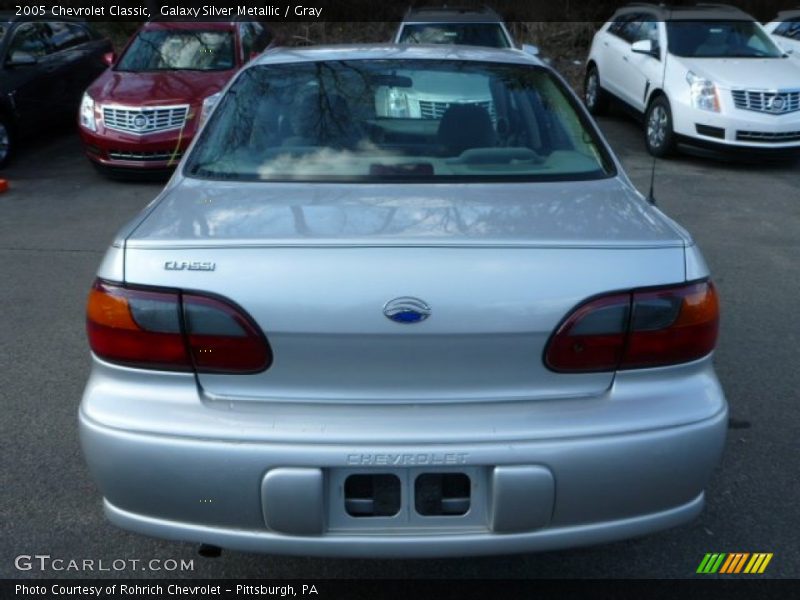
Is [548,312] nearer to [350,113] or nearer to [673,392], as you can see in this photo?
[673,392]

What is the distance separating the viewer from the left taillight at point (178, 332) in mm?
2266

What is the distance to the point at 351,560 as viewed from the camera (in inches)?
116

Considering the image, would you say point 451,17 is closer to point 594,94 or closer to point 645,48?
point 594,94

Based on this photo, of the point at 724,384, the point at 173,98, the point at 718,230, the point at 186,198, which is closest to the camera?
the point at 186,198

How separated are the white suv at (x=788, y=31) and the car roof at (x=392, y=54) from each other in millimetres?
9553

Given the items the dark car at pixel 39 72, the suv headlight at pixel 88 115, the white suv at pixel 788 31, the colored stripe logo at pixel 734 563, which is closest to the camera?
the colored stripe logo at pixel 734 563

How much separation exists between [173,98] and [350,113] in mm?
5845

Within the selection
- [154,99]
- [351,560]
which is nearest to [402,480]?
[351,560]

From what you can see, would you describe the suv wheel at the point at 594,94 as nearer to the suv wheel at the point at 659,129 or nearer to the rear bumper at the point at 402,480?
the suv wheel at the point at 659,129

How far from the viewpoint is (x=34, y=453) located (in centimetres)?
362

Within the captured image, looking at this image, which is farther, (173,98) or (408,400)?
(173,98)

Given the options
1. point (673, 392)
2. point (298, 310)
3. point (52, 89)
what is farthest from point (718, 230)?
point (52, 89)

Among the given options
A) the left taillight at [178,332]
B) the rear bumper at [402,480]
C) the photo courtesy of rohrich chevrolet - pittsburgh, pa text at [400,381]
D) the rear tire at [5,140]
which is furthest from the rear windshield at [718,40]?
the left taillight at [178,332]

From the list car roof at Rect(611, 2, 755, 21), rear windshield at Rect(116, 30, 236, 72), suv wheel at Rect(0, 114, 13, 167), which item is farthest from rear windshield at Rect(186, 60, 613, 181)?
car roof at Rect(611, 2, 755, 21)
